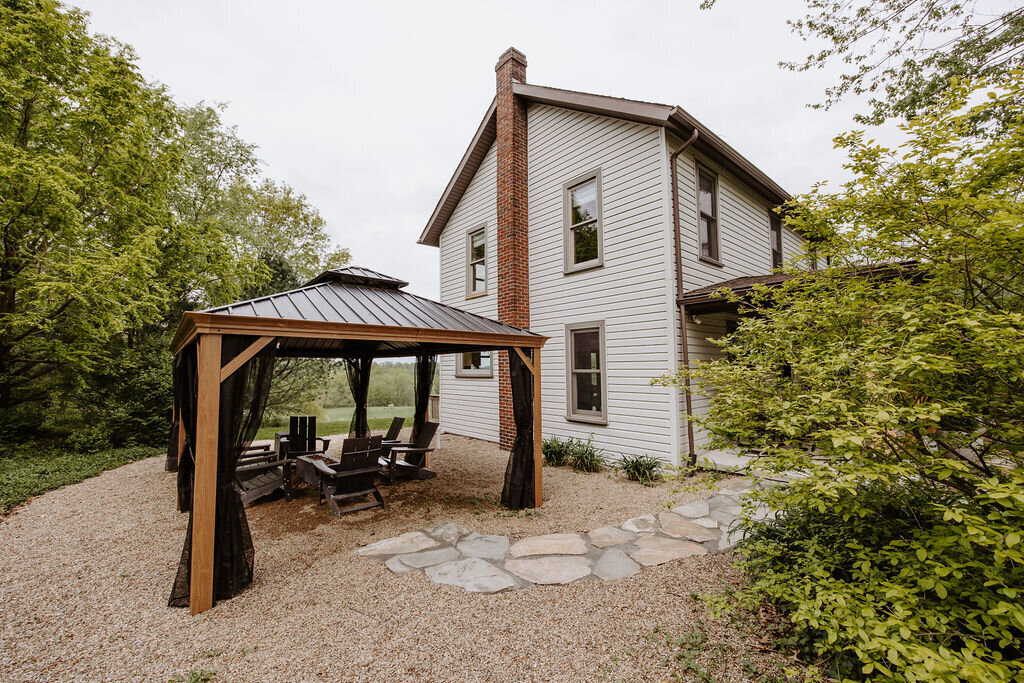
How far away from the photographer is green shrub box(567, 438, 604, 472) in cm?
722

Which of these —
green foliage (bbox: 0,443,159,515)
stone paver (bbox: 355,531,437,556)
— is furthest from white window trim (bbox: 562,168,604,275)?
green foliage (bbox: 0,443,159,515)

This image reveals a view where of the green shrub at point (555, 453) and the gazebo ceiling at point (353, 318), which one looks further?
the green shrub at point (555, 453)

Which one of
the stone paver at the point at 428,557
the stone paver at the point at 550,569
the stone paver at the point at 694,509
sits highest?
the stone paver at the point at 694,509

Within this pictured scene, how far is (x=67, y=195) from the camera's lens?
7281 millimetres

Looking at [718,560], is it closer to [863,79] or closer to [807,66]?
[807,66]

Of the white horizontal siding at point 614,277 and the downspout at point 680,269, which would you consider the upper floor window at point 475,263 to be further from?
the downspout at point 680,269

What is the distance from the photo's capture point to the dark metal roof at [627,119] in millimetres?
6641

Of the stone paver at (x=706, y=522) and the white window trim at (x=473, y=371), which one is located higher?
the white window trim at (x=473, y=371)

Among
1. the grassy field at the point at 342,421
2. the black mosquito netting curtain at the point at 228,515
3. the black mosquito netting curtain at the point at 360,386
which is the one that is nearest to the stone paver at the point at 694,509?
the black mosquito netting curtain at the point at 228,515

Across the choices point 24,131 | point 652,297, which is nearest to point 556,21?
point 652,297

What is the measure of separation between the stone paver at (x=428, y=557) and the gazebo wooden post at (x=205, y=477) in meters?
1.53

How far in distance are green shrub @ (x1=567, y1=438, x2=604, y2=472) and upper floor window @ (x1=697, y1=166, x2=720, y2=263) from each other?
417cm

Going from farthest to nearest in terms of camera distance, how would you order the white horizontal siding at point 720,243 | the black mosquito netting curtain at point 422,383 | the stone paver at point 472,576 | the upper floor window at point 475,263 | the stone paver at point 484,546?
the upper floor window at point 475,263
the black mosquito netting curtain at point 422,383
the white horizontal siding at point 720,243
the stone paver at point 484,546
the stone paver at point 472,576

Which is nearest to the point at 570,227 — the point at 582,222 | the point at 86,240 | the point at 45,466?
the point at 582,222
